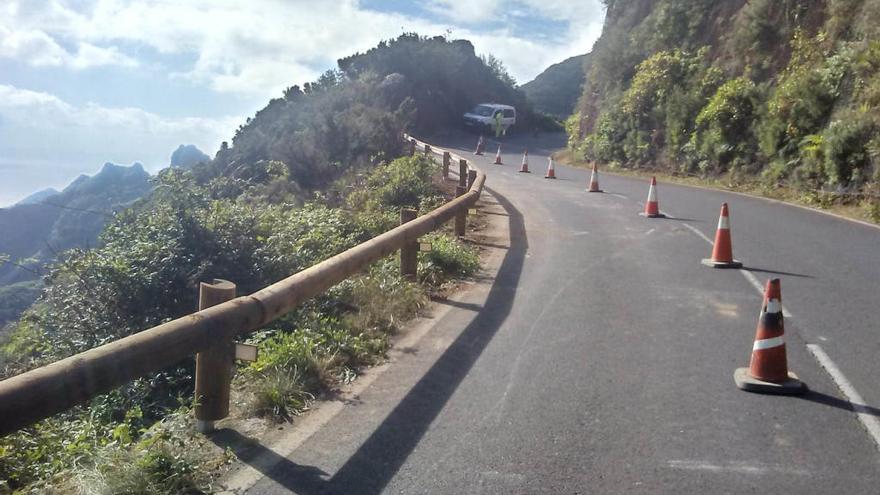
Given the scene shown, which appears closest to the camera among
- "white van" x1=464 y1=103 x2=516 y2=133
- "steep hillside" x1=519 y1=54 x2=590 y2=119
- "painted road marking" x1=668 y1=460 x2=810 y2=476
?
"painted road marking" x1=668 y1=460 x2=810 y2=476

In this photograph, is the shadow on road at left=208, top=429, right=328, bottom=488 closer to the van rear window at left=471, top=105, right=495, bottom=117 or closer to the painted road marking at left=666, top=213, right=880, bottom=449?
the painted road marking at left=666, top=213, right=880, bottom=449

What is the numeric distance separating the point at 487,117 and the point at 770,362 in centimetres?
4541

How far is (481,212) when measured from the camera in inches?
698

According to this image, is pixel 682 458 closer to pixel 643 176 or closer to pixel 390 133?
pixel 390 133

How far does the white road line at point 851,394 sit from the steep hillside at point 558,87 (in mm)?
75867

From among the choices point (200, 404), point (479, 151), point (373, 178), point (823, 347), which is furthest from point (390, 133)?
point (200, 404)

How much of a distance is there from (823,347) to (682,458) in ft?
10.2

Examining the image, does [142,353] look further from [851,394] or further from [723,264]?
[723,264]

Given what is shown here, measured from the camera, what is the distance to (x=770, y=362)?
619 centimetres

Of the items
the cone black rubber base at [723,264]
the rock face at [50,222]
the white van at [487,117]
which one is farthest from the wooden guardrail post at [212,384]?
the white van at [487,117]

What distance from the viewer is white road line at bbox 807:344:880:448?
542 centimetres

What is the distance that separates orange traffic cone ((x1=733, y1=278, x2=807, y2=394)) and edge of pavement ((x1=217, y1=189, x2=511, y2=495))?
242cm

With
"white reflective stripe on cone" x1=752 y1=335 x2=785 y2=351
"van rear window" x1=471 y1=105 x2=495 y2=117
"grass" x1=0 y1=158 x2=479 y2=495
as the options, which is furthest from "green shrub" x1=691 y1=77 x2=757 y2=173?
"van rear window" x1=471 y1=105 x2=495 y2=117

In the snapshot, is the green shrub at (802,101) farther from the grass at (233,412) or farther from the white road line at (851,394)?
the white road line at (851,394)
